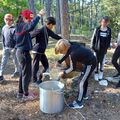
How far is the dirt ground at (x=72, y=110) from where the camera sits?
511 centimetres

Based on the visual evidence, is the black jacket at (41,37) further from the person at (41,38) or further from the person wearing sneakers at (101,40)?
the person wearing sneakers at (101,40)

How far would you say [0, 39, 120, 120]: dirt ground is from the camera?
5.11 metres

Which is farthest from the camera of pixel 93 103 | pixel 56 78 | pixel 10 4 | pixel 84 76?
pixel 10 4

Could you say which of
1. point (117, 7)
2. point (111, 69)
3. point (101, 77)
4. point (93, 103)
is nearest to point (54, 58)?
point (111, 69)

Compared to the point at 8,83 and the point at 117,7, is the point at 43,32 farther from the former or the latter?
the point at 117,7

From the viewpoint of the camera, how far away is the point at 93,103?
5.71 m

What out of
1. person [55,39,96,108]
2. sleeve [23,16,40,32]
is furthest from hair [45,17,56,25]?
person [55,39,96,108]

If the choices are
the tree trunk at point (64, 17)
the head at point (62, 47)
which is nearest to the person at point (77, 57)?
the head at point (62, 47)

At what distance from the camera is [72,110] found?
5.33 meters

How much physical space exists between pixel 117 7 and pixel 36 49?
486 inches

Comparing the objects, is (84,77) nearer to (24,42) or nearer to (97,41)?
(24,42)

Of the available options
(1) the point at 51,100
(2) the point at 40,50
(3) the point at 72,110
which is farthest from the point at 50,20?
(3) the point at 72,110

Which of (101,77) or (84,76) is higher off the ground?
(84,76)

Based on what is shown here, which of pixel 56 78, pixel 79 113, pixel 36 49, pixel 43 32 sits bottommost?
pixel 79 113
